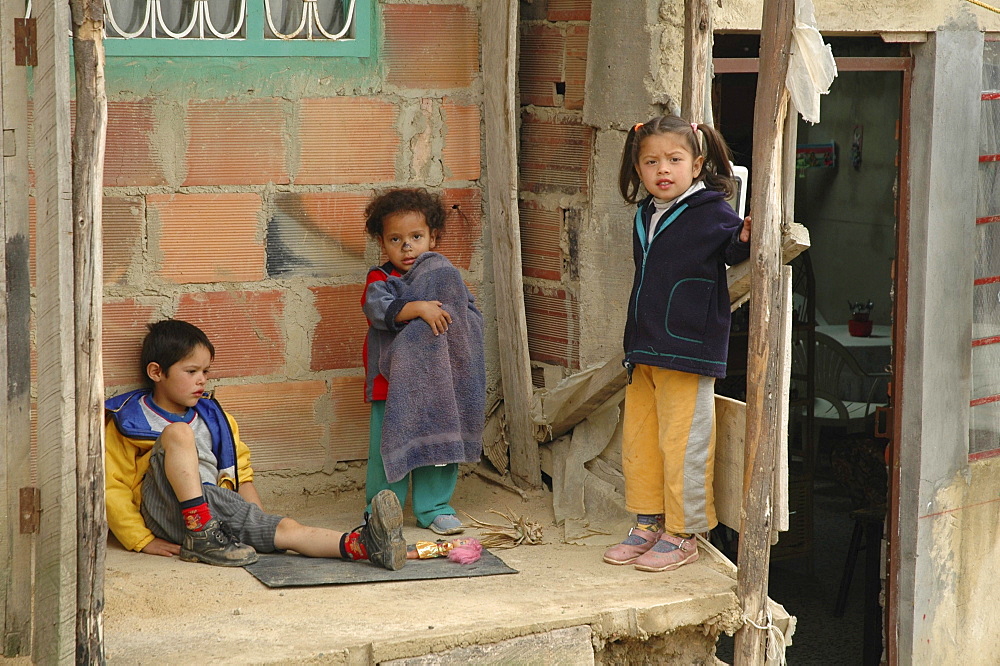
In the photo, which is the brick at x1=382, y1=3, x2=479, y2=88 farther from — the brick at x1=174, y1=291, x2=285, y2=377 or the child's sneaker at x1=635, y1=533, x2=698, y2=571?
the child's sneaker at x1=635, y1=533, x2=698, y2=571

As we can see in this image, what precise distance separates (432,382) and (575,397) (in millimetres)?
552

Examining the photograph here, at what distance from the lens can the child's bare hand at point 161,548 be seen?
395 centimetres

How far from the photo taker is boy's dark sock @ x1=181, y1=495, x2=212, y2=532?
3.84 metres

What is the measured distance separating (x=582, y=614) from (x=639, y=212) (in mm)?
1311

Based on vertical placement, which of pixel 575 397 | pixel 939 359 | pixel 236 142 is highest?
pixel 236 142

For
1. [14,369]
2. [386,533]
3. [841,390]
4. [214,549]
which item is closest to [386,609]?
[386,533]

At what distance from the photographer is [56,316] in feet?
9.33

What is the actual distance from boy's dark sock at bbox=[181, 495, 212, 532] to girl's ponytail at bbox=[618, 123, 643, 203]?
172 cm

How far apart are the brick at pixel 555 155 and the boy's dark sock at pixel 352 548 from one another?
156cm

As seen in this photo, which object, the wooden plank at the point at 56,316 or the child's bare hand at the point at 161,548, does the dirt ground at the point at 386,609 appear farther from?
the wooden plank at the point at 56,316

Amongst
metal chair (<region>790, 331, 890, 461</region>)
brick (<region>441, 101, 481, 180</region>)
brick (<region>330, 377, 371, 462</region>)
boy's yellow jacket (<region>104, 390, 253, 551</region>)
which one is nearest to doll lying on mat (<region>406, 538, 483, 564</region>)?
brick (<region>330, 377, 371, 462</region>)

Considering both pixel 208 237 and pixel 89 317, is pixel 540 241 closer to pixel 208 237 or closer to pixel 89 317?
pixel 208 237

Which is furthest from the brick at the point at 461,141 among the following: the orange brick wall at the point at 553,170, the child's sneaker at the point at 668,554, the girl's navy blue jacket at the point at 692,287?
the child's sneaker at the point at 668,554

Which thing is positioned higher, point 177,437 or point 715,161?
point 715,161
